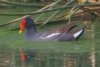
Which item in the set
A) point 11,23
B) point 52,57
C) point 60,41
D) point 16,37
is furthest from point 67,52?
point 11,23

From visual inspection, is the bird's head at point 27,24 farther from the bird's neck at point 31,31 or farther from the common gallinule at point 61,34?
the common gallinule at point 61,34

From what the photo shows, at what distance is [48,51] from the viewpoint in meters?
8.36

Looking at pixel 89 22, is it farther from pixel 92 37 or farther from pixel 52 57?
pixel 52 57

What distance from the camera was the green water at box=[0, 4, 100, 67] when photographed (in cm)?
726

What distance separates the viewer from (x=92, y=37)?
9.73 m

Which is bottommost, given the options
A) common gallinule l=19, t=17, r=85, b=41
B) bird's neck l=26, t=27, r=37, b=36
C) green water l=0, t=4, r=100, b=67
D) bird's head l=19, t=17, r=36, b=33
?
green water l=0, t=4, r=100, b=67

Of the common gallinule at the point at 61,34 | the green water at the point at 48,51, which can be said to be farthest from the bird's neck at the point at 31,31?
the green water at the point at 48,51

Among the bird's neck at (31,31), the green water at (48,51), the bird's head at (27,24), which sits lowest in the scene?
the green water at (48,51)

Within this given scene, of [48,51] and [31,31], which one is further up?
[31,31]

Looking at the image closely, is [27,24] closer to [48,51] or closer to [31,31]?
[31,31]

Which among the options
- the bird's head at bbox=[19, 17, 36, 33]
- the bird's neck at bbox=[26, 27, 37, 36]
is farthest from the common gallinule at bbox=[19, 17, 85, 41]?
the bird's head at bbox=[19, 17, 36, 33]

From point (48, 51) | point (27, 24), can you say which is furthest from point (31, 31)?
point (48, 51)

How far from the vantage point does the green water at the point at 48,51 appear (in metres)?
7.26

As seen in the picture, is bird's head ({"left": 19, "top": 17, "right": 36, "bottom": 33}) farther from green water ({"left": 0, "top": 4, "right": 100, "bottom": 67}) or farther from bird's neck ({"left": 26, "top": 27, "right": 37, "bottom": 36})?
green water ({"left": 0, "top": 4, "right": 100, "bottom": 67})
